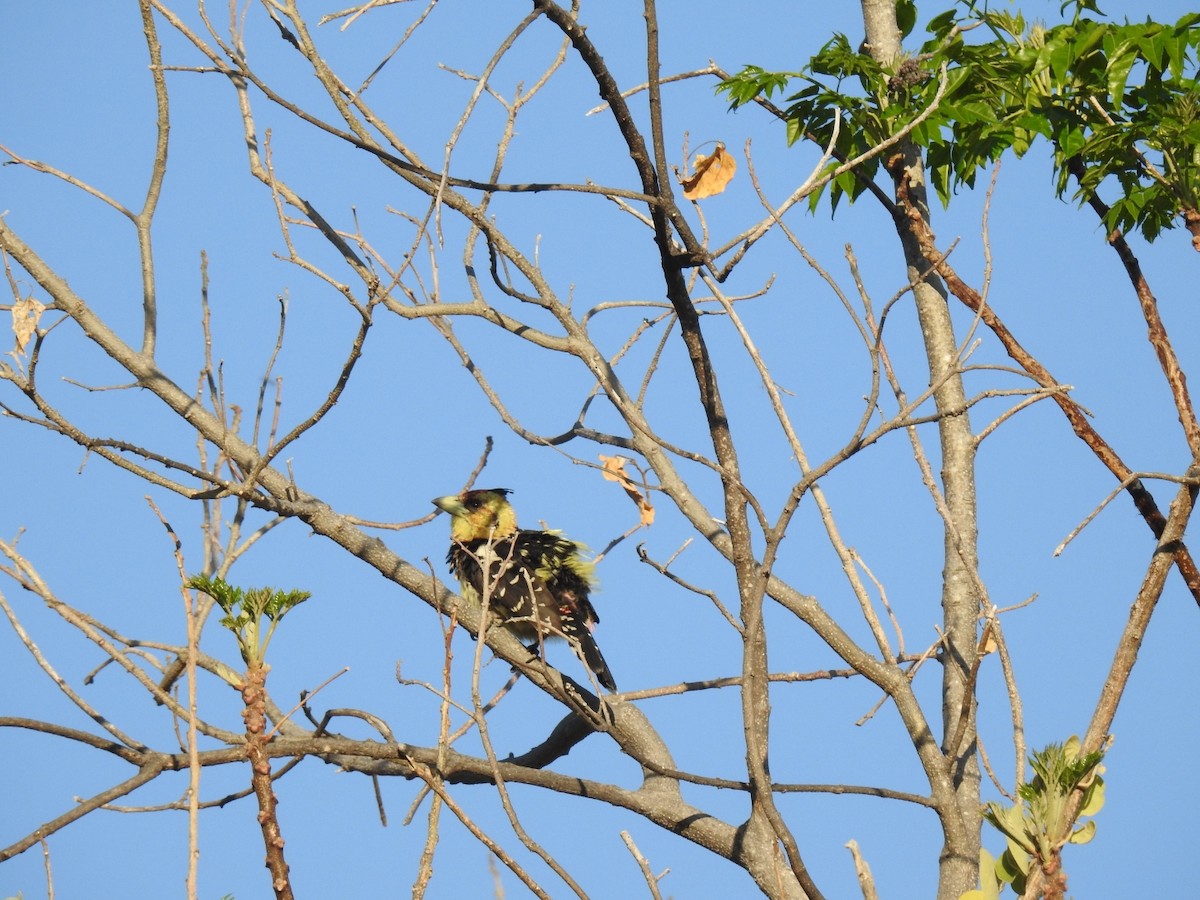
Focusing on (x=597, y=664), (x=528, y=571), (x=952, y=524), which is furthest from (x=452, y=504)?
(x=952, y=524)

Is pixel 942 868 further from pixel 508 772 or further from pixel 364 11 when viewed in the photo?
pixel 364 11

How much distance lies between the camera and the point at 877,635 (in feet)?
12.0

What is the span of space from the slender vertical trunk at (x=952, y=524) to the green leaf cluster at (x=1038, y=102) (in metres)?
0.17

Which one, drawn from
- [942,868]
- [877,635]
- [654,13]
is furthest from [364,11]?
[942,868]

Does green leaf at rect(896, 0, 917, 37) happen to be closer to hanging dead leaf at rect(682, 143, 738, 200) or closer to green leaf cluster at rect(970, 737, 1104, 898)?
hanging dead leaf at rect(682, 143, 738, 200)

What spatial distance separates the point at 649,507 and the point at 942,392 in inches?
45.7

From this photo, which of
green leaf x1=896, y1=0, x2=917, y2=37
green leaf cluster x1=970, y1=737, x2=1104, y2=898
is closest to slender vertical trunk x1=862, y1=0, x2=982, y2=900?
green leaf x1=896, y1=0, x2=917, y2=37

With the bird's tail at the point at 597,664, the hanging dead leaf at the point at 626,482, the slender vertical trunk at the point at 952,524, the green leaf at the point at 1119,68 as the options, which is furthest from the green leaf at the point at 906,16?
the bird's tail at the point at 597,664

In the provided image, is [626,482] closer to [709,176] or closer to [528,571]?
[709,176]

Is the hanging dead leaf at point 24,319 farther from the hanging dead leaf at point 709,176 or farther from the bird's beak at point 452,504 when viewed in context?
the bird's beak at point 452,504

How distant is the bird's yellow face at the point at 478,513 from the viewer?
6.12m

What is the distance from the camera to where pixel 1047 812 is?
2.03 metres

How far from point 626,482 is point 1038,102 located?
6.49ft

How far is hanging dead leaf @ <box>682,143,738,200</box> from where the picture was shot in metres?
3.53
